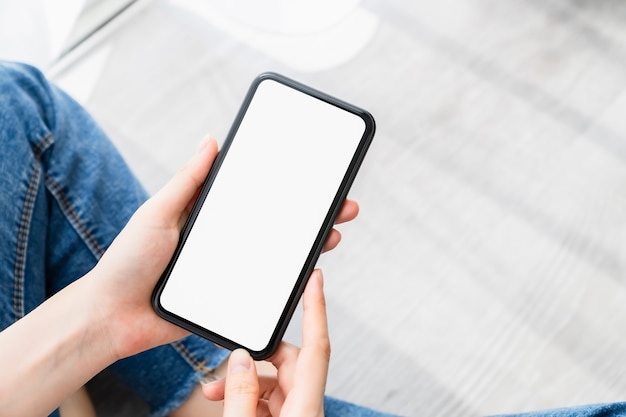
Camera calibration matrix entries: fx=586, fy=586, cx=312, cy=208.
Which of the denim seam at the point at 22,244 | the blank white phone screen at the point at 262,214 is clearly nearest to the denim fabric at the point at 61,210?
the denim seam at the point at 22,244

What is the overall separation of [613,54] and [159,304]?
746mm

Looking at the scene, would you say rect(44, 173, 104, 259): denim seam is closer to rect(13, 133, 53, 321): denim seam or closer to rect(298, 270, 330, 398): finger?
rect(13, 133, 53, 321): denim seam

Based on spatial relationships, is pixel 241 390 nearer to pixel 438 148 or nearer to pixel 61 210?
pixel 61 210

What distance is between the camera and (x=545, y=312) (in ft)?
2.51

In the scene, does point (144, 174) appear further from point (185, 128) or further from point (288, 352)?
point (288, 352)

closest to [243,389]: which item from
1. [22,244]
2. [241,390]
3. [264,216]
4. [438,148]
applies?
[241,390]

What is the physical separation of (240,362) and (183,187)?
0.53 ft

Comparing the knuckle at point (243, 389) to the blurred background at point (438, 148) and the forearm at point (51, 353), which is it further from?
the blurred background at point (438, 148)

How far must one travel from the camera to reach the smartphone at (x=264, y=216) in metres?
0.52

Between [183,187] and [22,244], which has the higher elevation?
[183,187]

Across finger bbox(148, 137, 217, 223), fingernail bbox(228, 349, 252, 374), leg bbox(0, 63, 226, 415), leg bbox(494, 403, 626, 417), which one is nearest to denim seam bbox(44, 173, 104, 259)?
leg bbox(0, 63, 226, 415)

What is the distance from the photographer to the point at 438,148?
829 millimetres

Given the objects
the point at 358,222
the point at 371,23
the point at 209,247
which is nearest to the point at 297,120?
the point at 209,247

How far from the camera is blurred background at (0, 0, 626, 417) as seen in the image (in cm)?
75
